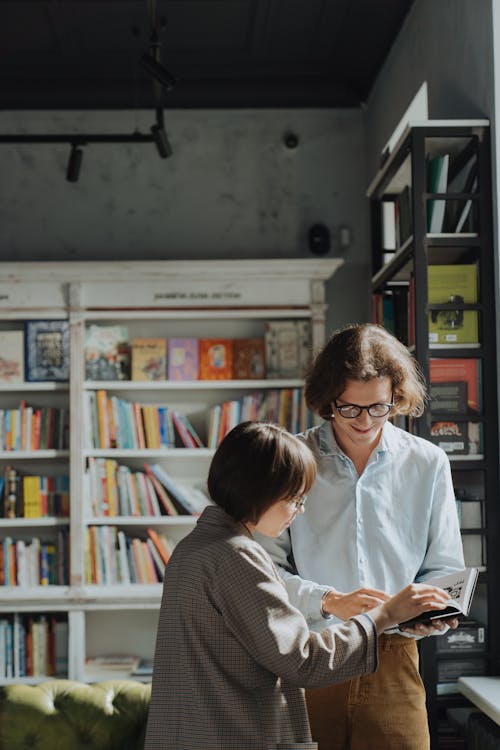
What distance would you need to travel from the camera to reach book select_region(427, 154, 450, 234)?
3.19 metres

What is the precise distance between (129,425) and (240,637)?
3679mm

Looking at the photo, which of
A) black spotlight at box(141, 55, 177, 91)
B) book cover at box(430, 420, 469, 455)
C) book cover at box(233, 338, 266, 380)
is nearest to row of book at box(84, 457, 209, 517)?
book cover at box(233, 338, 266, 380)

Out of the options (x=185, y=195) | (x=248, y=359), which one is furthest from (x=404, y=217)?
(x=185, y=195)

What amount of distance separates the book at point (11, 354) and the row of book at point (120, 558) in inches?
37.6

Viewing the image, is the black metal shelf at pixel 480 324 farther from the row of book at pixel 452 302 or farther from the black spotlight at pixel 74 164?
the black spotlight at pixel 74 164

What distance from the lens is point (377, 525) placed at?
78.5 inches

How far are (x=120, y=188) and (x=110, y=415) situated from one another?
148cm

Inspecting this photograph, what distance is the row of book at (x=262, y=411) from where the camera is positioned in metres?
5.15

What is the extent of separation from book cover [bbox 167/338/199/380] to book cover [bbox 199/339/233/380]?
0.04m

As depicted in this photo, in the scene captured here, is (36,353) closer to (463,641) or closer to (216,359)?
(216,359)

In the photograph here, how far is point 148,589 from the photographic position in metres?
5.01

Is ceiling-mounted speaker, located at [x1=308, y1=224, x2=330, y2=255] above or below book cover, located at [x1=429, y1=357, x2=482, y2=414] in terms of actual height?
above

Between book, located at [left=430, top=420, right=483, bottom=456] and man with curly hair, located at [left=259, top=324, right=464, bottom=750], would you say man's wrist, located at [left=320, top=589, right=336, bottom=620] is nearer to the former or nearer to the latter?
man with curly hair, located at [left=259, top=324, right=464, bottom=750]

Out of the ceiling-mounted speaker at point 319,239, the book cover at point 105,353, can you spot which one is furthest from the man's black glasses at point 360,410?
the ceiling-mounted speaker at point 319,239
